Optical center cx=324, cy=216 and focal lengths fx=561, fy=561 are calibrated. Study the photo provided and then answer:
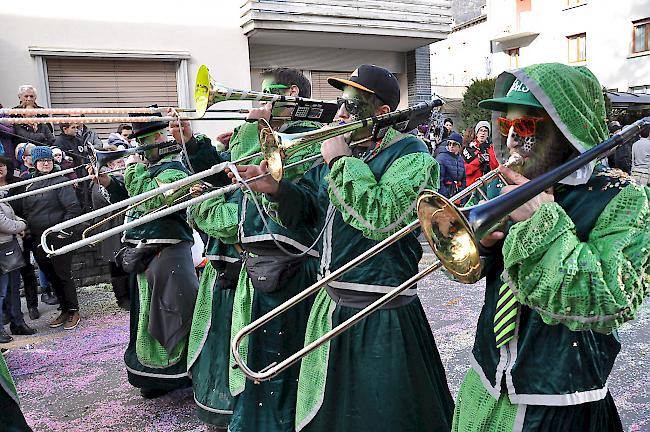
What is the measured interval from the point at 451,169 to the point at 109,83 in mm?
6075

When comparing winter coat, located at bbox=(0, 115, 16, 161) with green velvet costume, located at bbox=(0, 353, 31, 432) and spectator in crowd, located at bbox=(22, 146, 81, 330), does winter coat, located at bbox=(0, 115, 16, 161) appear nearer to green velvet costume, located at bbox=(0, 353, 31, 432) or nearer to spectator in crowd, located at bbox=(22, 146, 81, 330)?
spectator in crowd, located at bbox=(22, 146, 81, 330)

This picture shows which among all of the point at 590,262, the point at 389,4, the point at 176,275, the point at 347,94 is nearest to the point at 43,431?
the point at 176,275

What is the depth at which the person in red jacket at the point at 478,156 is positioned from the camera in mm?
9070

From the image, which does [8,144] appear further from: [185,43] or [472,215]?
[472,215]

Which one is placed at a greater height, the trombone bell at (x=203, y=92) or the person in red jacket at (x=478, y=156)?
the trombone bell at (x=203, y=92)

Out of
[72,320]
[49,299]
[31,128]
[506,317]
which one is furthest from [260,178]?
[31,128]

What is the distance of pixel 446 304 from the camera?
590 cm

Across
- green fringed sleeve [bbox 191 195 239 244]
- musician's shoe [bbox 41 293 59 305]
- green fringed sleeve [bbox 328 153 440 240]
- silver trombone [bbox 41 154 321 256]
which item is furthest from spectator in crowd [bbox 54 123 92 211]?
green fringed sleeve [bbox 328 153 440 240]

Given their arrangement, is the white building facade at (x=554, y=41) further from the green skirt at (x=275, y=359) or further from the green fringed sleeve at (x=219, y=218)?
the green skirt at (x=275, y=359)

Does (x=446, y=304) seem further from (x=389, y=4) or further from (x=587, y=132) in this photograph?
(x=389, y=4)

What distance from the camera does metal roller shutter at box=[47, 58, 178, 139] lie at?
944cm

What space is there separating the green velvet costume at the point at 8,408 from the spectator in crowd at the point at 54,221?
3513 millimetres

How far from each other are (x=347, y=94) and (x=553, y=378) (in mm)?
1593

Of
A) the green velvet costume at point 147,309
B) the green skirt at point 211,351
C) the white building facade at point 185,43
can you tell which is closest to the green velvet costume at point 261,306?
the green skirt at point 211,351
